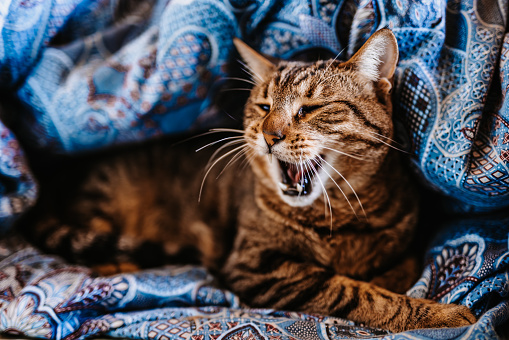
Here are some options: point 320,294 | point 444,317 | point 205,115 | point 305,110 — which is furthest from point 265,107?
point 444,317

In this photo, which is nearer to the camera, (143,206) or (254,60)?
(254,60)

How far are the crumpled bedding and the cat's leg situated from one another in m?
0.05

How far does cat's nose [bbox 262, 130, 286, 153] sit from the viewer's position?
878 millimetres

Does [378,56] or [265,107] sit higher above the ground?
[378,56]

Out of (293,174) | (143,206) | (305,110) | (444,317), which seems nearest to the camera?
(444,317)

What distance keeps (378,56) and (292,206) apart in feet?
1.49

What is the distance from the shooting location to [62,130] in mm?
1148

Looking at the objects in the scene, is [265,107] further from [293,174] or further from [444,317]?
[444,317]

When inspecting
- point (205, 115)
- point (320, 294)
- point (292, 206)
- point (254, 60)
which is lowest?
point (320, 294)

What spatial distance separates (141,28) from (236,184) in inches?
24.9

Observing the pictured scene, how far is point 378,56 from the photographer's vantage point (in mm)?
873

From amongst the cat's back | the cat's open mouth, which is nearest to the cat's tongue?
the cat's open mouth

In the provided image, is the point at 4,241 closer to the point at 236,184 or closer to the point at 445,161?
the point at 236,184

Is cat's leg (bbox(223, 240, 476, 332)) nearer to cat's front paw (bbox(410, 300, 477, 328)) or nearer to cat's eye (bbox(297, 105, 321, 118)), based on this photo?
cat's front paw (bbox(410, 300, 477, 328))
